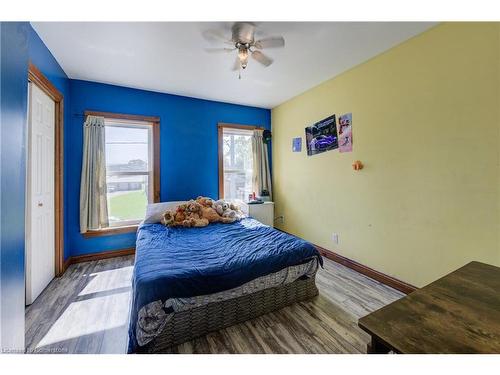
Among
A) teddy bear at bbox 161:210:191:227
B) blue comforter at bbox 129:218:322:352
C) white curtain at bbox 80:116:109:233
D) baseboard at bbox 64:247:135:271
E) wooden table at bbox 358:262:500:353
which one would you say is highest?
white curtain at bbox 80:116:109:233

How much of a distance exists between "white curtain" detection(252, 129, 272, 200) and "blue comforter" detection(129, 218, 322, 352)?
1725mm

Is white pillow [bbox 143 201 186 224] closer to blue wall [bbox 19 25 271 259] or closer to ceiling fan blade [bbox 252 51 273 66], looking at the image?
blue wall [bbox 19 25 271 259]

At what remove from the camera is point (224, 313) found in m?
1.70

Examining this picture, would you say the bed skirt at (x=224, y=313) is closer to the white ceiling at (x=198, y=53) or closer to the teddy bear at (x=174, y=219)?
the teddy bear at (x=174, y=219)

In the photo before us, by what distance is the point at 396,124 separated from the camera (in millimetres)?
2279

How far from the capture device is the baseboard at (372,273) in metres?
2.21

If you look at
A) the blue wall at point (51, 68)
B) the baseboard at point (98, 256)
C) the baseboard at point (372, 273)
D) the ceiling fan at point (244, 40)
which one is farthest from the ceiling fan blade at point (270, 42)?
the baseboard at point (98, 256)

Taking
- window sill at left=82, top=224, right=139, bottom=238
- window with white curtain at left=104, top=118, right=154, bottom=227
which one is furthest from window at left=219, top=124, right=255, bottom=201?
window sill at left=82, top=224, right=139, bottom=238

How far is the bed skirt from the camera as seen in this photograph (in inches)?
59.4

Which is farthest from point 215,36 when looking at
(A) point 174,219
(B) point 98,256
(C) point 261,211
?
(B) point 98,256
